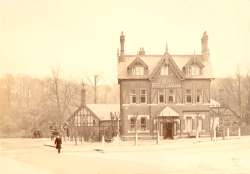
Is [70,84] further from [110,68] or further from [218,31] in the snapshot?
[218,31]

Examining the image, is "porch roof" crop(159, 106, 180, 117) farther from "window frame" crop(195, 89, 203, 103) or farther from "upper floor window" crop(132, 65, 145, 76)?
"upper floor window" crop(132, 65, 145, 76)

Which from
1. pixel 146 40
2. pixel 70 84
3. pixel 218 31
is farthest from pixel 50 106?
pixel 218 31

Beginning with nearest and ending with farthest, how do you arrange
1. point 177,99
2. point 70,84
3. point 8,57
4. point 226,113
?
point 8,57 → point 70,84 → point 226,113 → point 177,99

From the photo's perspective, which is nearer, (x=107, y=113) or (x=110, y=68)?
(x=110, y=68)

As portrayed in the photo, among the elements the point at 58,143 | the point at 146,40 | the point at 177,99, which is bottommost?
the point at 58,143

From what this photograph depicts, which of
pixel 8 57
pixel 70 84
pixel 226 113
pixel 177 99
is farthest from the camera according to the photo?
pixel 177 99

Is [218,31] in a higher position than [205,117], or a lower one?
higher

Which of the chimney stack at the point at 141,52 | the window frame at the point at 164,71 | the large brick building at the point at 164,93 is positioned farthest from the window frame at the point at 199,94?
the chimney stack at the point at 141,52

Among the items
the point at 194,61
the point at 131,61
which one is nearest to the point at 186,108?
the point at 131,61

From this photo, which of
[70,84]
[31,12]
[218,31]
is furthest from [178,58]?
[31,12]
